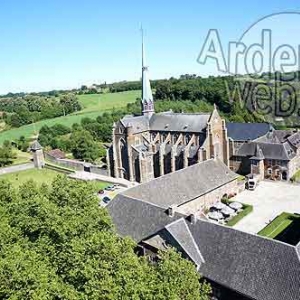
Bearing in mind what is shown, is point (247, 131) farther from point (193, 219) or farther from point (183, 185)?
point (193, 219)

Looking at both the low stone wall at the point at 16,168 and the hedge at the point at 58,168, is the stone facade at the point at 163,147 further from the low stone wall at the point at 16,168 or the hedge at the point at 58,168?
the low stone wall at the point at 16,168

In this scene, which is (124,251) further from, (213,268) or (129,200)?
(129,200)

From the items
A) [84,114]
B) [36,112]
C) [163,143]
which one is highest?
[163,143]

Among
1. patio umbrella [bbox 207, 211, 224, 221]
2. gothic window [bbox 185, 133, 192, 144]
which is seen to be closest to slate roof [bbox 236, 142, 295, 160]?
gothic window [bbox 185, 133, 192, 144]

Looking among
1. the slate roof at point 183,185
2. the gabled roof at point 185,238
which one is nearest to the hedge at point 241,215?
the slate roof at point 183,185

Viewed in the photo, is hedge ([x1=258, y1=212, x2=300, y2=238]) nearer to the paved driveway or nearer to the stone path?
the paved driveway

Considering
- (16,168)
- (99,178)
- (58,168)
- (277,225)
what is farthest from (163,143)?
(16,168)
